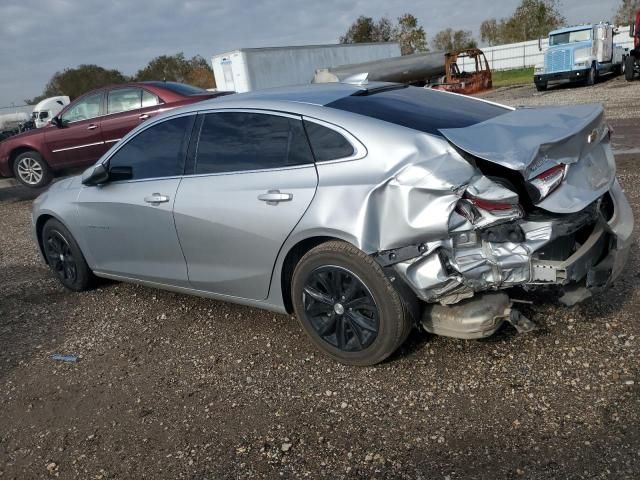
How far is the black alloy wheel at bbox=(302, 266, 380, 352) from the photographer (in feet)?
10.5

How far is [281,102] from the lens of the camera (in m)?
3.59

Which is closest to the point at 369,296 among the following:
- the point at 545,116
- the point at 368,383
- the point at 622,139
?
the point at 368,383

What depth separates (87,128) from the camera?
999cm

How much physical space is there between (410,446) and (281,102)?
2200 millimetres

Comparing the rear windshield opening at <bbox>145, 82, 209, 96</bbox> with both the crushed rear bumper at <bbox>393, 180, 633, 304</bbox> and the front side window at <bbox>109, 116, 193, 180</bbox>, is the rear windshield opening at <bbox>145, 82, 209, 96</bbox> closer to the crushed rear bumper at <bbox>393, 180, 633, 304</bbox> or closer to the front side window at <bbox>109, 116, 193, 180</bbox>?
the front side window at <bbox>109, 116, 193, 180</bbox>

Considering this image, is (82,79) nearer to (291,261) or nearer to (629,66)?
(629,66)

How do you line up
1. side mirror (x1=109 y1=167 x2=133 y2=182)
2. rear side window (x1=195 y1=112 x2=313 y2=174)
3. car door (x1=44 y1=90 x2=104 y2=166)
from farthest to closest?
car door (x1=44 y1=90 x2=104 y2=166)
side mirror (x1=109 y1=167 x2=133 y2=182)
rear side window (x1=195 y1=112 x2=313 y2=174)

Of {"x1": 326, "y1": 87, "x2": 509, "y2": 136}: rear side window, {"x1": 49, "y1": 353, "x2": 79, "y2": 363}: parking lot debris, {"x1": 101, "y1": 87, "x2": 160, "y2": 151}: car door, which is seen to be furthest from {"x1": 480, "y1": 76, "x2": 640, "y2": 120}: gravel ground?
{"x1": 49, "y1": 353, "x2": 79, "y2": 363}: parking lot debris

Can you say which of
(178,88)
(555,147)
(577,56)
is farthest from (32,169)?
(577,56)

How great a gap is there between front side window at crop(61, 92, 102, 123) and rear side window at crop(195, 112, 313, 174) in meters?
7.04

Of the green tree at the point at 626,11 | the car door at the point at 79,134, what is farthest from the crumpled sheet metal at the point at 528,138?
the green tree at the point at 626,11

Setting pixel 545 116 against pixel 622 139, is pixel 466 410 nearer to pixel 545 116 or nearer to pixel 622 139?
pixel 545 116

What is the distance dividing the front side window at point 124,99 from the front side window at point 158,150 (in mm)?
5701

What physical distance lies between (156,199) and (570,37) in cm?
2374
